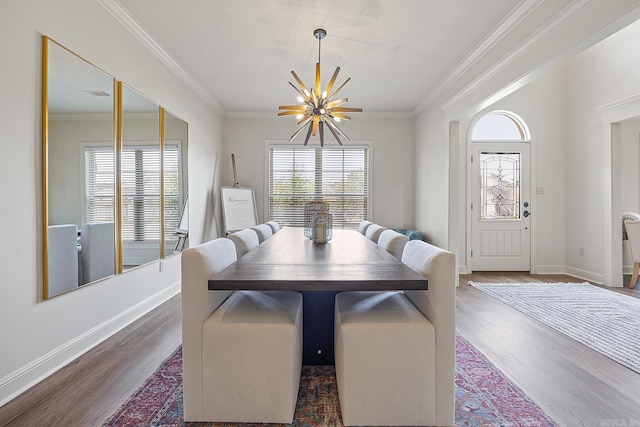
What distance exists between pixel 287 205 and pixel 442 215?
103 inches

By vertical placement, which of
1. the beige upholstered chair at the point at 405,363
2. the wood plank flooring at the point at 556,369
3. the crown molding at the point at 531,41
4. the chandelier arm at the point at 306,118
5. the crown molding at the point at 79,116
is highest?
the crown molding at the point at 531,41

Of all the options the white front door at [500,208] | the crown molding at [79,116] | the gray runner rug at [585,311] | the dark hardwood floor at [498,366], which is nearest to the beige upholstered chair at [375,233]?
the dark hardwood floor at [498,366]

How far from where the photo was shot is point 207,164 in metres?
4.96

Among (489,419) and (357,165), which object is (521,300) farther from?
(357,165)

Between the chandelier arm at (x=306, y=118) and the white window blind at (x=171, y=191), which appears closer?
the chandelier arm at (x=306, y=118)

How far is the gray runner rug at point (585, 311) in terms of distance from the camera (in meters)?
2.43

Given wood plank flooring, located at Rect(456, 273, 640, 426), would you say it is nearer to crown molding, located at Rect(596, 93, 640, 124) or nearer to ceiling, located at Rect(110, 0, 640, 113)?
ceiling, located at Rect(110, 0, 640, 113)

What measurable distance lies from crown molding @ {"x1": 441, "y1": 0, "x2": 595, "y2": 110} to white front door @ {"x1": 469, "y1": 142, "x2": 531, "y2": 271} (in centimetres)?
172

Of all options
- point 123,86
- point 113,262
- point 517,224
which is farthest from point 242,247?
point 517,224

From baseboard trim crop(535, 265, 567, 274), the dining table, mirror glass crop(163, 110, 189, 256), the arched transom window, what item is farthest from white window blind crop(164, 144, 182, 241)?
baseboard trim crop(535, 265, 567, 274)

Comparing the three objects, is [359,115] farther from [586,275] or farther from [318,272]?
[318,272]

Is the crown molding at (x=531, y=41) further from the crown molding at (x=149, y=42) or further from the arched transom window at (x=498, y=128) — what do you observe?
the crown molding at (x=149, y=42)

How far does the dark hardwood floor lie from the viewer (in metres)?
1.62

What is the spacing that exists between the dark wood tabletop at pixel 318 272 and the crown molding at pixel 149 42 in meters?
2.34
